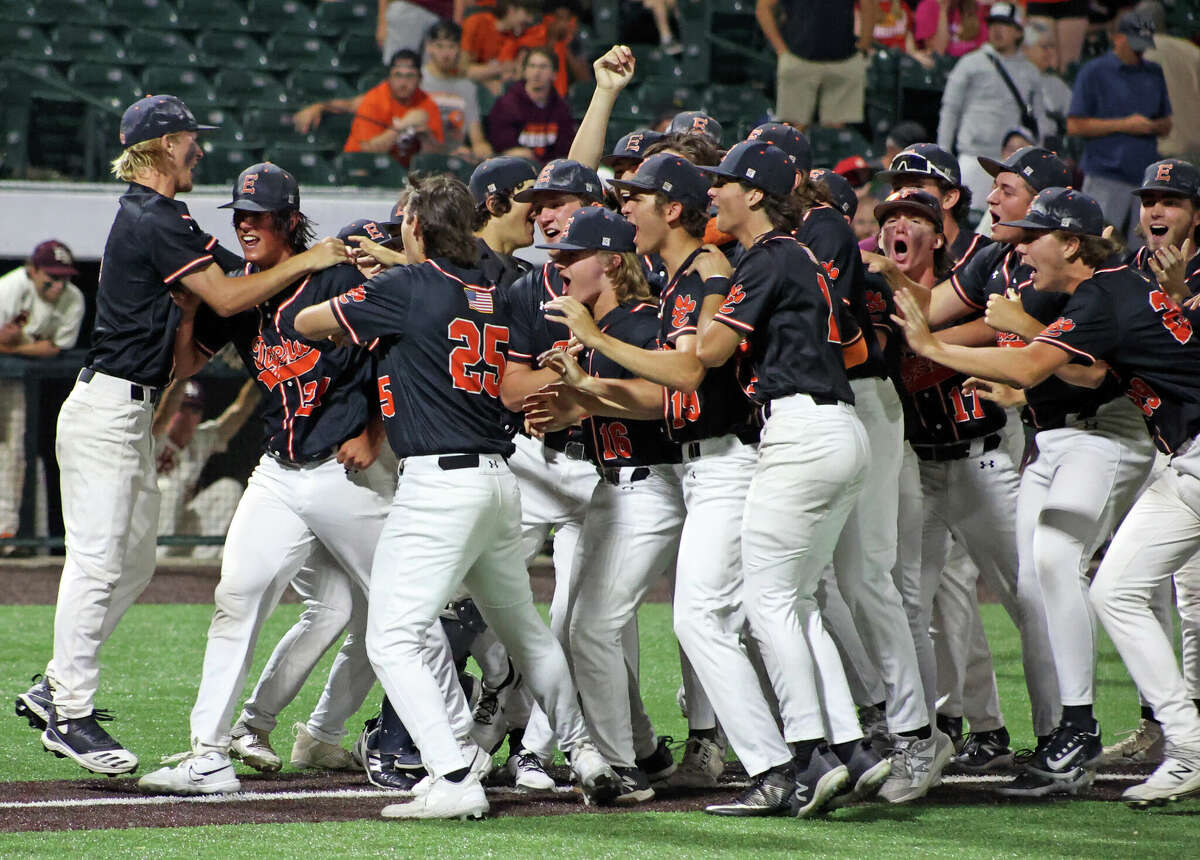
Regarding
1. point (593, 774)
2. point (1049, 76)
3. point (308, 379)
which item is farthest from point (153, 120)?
point (1049, 76)

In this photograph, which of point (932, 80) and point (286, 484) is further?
point (932, 80)

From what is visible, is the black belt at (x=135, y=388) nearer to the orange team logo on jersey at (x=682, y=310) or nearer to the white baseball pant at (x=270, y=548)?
the white baseball pant at (x=270, y=548)

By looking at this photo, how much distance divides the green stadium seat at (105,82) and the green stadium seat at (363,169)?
166 centimetres

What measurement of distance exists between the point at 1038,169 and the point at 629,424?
2.10m

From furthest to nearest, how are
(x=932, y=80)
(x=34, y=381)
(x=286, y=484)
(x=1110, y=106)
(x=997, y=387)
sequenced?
(x=932, y=80)
(x=1110, y=106)
(x=34, y=381)
(x=997, y=387)
(x=286, y=484)

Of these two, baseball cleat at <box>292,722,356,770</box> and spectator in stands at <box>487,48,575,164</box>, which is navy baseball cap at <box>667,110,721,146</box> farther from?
spectator in stands at <box>487,48,575,164</box>

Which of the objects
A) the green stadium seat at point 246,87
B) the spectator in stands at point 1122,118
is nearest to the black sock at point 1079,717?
the spectator in stands at point 1122,118

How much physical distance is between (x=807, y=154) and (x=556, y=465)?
1.39 metres

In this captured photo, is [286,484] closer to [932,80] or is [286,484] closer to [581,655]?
[581,655]

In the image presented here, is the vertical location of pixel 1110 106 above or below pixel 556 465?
above

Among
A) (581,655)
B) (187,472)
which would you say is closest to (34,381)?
(187,472)

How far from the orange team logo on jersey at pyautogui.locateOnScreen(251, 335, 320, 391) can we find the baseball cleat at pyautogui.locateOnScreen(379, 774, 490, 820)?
144 centimetres

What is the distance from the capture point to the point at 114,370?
17.6 feet

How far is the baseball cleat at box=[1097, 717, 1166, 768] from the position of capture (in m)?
6.00
